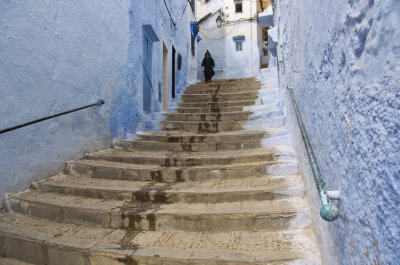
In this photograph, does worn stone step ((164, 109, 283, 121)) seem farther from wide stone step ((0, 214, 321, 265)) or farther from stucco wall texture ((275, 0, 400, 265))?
stucco wall texture ((275, 0, 400, 265))

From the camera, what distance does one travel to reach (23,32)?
11.1ft

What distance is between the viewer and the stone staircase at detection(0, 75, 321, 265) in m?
2.35

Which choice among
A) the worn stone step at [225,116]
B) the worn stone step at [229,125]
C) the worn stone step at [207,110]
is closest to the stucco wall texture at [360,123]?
the worn stone step at [229,125]

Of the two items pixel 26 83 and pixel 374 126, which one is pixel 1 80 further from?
pixel 374 126

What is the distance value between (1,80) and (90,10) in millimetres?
2093

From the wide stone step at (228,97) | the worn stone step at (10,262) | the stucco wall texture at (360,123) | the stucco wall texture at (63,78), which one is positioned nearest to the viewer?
the stucco wall texture at (360,123)

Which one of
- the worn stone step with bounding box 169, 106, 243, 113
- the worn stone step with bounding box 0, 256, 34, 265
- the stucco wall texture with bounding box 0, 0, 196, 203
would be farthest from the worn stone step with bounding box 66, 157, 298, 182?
the worn stone step with bounding box 169, 106, 243, 113

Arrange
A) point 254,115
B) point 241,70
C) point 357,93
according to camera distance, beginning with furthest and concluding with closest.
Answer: point 241,70, point 254,115, point 357,93

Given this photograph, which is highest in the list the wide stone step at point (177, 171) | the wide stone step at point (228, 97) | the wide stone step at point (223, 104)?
the wide stone step at point (228, 97)

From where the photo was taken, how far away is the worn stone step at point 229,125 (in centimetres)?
527

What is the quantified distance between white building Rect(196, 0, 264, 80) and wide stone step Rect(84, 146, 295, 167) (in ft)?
47.1

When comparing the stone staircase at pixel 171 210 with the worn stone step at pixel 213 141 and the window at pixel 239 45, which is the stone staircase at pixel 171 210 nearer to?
the worn stone step at pixel 213 141

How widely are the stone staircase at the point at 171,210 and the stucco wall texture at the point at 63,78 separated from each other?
0.35 metres

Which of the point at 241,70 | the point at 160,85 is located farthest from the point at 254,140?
the point at 241,70
